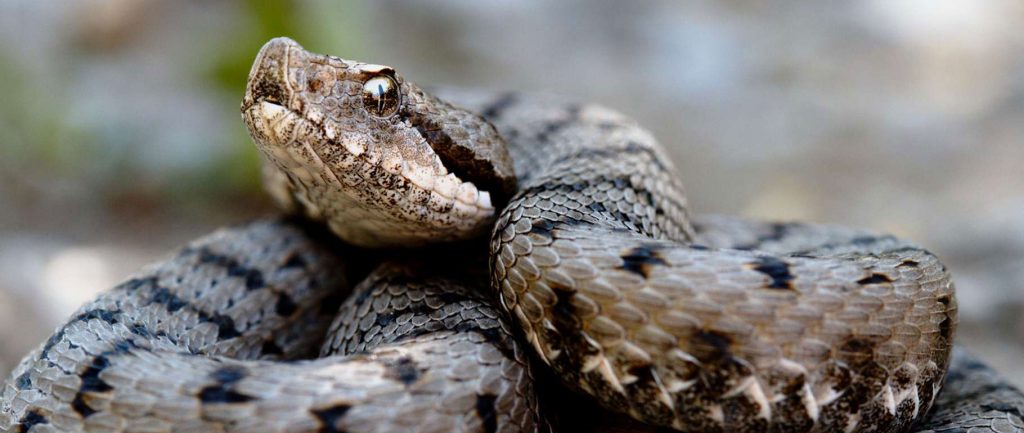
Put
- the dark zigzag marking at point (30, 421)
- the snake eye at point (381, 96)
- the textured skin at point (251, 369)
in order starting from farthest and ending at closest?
1. the snake eye at point (381, 96)
2. the dark zigzag marking at point (30, 421)
3. the textured skin at point (251, 369)

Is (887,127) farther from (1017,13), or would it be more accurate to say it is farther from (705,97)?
(1017,13)

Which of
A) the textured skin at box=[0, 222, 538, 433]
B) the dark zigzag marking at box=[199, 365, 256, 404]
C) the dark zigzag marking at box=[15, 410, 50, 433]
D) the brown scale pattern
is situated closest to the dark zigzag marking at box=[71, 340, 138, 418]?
the textured skin at box=[0, 222, 538, 433]

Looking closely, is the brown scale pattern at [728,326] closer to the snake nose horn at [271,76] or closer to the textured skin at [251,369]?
the textured skin at [251,369]

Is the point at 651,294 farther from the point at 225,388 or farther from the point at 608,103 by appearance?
the point at 608,103

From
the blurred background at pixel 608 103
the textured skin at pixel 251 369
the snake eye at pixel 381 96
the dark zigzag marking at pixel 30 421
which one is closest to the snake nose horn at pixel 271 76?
the snake eye at pixel 381 96

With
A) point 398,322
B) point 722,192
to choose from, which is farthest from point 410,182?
point 722,192

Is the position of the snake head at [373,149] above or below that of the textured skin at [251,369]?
above

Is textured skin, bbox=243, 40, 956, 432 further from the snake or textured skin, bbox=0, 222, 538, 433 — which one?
textured skin, bbox=0, 222, 538, 433

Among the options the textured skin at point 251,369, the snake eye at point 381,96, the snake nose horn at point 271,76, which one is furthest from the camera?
the snake eye at point 381,96
